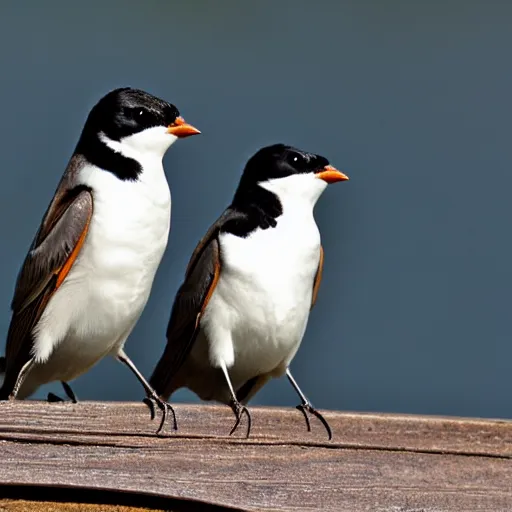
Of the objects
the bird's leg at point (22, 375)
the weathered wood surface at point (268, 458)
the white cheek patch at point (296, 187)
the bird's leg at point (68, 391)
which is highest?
the white cheek patch at point (296, 187)

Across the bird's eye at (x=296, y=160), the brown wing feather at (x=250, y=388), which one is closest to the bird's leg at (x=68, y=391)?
the brown wing feather at (x=250, y=388)

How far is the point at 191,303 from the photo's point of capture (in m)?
4.03

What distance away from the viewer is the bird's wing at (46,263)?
11.8 ft

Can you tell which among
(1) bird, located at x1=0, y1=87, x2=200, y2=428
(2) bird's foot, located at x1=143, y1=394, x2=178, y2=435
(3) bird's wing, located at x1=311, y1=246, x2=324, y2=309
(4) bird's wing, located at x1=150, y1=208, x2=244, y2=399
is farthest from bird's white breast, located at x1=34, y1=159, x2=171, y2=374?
(3) bird's wing, located at x1=311, y1=246, x2=324, y2=309

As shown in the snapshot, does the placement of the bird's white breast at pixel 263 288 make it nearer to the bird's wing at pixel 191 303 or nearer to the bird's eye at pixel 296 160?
the bird's wing at pixel 191 303

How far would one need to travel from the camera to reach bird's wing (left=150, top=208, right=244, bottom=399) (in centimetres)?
399

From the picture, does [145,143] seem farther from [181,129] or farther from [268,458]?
[268,458]

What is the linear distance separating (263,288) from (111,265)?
62 cm

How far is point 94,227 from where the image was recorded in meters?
3.58

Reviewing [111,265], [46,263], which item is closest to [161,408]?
[111,265]

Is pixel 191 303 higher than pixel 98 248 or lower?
lower

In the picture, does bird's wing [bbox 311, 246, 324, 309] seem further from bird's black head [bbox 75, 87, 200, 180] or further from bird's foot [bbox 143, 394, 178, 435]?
bird's foot [bbox 143, 394, 178, 435]

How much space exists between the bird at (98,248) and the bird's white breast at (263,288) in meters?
0.36

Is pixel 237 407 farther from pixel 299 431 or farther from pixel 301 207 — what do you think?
pixel 301 207
